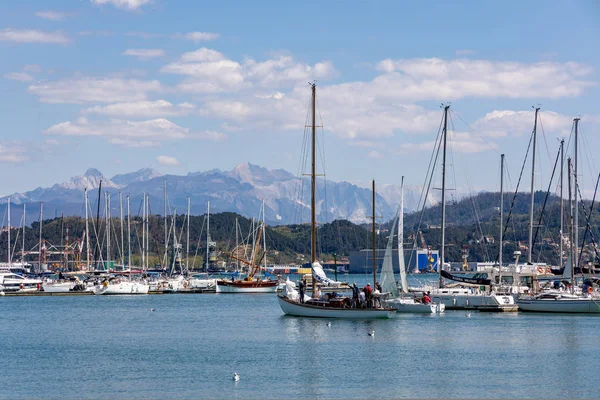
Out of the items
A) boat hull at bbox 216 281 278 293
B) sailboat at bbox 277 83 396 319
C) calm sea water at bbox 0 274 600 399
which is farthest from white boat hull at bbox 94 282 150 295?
sailboat at bbox 277 83 396 319

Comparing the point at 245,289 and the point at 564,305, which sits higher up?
the point at 564,305

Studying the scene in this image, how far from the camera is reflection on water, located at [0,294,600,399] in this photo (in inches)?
1426

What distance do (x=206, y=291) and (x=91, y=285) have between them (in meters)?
13.9

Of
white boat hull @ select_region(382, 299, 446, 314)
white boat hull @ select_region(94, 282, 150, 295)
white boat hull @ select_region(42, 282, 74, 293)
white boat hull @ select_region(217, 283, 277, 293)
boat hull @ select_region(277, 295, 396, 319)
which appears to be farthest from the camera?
white boat hull @ select_region(217, 283, 277, 293)

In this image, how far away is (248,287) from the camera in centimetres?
11431

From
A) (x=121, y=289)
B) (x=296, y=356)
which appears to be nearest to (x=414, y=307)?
(x=296, y=356)

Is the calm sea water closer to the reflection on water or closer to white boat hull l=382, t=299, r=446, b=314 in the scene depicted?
the reflection on water

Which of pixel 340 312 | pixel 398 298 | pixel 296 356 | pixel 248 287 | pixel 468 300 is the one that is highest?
pixel 398 298

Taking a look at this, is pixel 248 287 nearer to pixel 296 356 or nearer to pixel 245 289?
pixel 245 289

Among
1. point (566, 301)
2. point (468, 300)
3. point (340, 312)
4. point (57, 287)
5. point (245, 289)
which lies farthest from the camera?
point (245, 289)

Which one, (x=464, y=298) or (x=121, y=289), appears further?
(x=121, y=289)

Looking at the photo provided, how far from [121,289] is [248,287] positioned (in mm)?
15795

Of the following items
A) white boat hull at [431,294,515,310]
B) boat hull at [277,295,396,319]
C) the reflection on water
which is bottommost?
the reflection on water

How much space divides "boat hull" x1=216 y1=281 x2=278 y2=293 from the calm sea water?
128 ft
